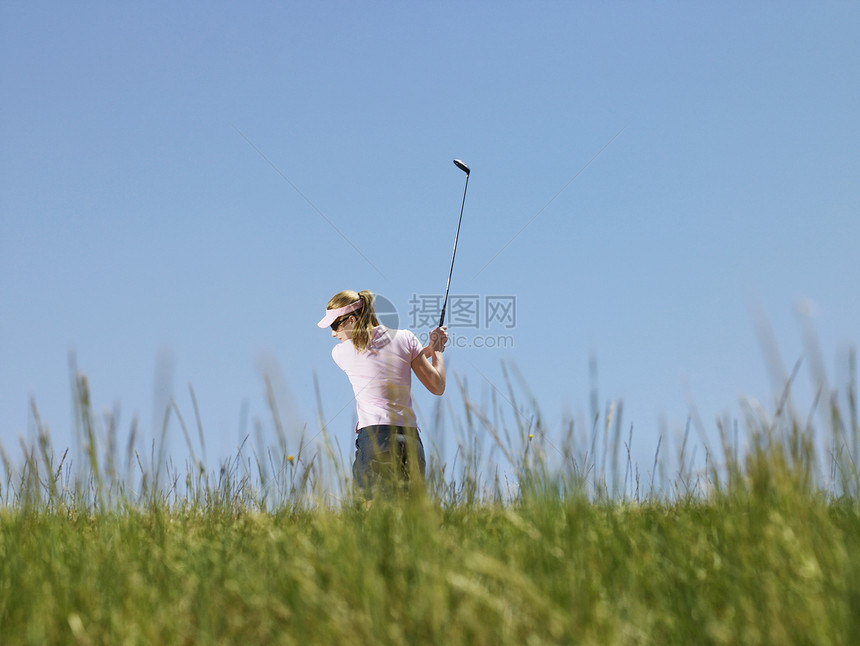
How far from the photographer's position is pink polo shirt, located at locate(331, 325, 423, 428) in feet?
12.8

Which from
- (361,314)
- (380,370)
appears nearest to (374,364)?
(380,370)

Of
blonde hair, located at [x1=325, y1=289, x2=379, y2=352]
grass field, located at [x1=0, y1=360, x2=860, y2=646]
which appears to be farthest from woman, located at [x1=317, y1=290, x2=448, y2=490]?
grass field, located at [x1=0, y1=360, x2=860, y2=646]

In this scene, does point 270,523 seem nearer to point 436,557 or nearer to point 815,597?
point 436,557

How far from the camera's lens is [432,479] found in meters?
2.75

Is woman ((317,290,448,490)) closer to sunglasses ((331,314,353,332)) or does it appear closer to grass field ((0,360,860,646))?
sunglasses ((331,314,353,332))

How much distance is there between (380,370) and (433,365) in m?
0.41

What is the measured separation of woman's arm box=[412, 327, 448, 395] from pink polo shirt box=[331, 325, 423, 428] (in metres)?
0.05

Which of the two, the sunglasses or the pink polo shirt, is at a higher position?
the sunglasses

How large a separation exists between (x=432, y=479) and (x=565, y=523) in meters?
0.78

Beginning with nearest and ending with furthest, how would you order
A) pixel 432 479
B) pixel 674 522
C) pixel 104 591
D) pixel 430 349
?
1. pixel 104 591
2. pixel 674 522
3. pixel 432 479
4. pixel 430 349

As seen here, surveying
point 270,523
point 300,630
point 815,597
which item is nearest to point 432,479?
point 270,523

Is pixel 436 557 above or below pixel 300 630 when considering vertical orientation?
above

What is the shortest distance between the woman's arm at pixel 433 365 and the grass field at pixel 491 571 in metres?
1.33

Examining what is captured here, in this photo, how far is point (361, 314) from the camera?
4086 mm
